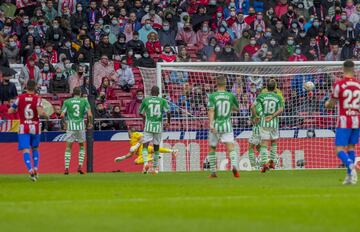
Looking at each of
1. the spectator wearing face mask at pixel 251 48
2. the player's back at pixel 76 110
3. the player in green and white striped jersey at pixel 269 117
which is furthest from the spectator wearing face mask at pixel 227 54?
the player's back at pixel 76 110

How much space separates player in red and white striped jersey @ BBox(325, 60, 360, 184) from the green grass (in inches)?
21.0

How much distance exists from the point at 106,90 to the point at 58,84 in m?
1.47

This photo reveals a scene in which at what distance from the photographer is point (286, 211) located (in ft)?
41.9

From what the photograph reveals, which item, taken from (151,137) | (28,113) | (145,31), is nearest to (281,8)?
(145,31)

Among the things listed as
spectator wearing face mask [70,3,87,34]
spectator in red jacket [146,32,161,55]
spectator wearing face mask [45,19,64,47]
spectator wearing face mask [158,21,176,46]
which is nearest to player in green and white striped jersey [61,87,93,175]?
spectator wearing face mask [45,19,64,47]

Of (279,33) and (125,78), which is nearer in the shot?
(125,78)

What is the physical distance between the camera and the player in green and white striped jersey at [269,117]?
26.3 metres

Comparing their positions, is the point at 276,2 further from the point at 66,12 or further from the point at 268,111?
the point at 268,111

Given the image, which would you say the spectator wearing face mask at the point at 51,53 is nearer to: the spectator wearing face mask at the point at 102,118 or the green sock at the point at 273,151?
the spectator wearing face mask at the point at 102,118

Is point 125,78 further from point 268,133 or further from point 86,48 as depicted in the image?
point 268,133

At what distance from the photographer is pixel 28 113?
22.4 metres

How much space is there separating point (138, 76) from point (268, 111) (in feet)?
27.3

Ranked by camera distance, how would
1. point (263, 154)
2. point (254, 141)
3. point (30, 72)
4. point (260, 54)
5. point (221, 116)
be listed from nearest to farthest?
point (221, 116)
point (263, 154)
point (254, 141)
point (30, 72)
point (260, 54)

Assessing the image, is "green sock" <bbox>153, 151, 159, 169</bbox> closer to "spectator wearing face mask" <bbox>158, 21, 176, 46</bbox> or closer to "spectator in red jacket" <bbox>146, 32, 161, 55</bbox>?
"spectator in red jacket" <bbox>146, 32, 161, 55</bbox>
